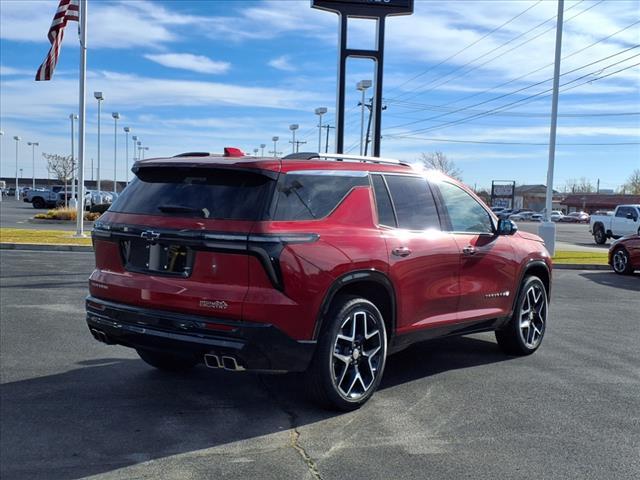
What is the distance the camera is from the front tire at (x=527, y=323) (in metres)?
6.62

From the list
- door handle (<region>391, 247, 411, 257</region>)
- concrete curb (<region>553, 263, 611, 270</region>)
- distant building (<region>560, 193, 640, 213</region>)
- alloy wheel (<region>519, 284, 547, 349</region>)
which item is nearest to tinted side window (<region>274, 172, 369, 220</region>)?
door handle (<region>391, 247, 411, 257</region>)

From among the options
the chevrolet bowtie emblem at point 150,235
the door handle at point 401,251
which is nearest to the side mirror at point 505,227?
the door handle at point 401,251

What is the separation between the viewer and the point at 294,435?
4359 mm

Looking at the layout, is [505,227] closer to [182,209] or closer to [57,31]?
[182,209]

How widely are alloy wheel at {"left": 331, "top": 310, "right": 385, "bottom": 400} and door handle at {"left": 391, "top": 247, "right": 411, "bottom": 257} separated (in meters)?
0.53

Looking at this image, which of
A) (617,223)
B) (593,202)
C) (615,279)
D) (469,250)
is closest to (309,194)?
(469,250)

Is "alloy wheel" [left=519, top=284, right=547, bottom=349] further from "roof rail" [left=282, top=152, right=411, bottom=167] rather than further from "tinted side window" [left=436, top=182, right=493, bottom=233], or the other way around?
"roof rail" [left=282, top=152, right=411, bottom=167]

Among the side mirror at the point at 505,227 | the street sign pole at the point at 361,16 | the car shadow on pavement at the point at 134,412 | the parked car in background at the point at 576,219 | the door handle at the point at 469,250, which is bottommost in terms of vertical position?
the parked car in background at the point at 576,219

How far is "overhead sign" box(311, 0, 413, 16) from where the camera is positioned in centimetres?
1366

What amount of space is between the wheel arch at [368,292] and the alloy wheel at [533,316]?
2180 millimetres

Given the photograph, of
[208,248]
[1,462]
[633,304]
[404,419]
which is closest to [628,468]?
[404,419]

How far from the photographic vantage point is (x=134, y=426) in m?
4.52

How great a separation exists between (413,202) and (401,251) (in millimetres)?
606

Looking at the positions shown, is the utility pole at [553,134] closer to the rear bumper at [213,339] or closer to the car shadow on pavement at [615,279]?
the car shadow on pavement at [615,279]
